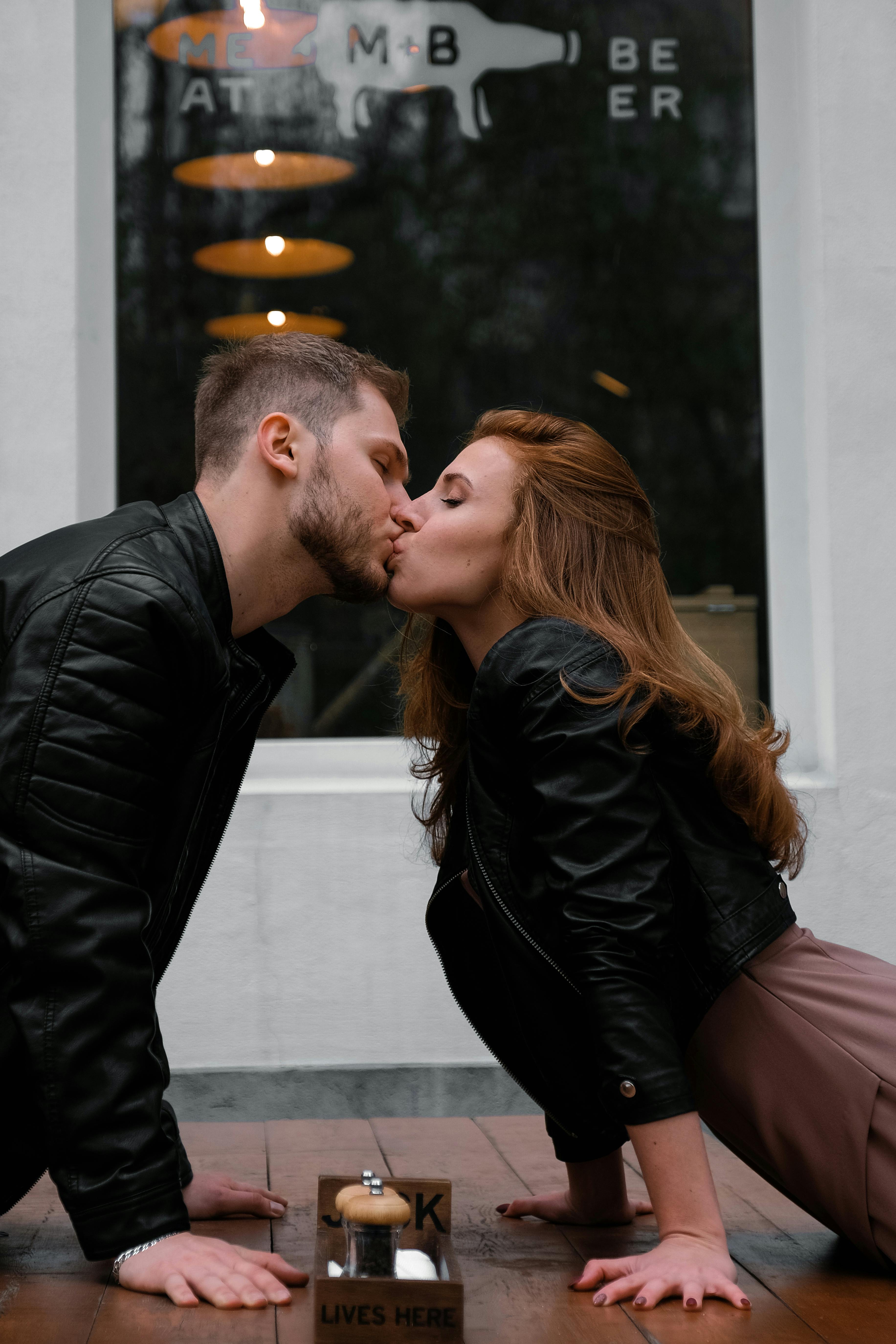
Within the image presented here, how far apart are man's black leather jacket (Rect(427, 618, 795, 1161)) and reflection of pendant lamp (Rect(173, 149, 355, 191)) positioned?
231 centimetres

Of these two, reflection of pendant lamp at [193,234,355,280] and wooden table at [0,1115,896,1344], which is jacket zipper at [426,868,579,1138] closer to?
wooden table at [0,1115,896,1344]

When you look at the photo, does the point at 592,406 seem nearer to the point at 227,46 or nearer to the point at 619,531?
the point at 227,46

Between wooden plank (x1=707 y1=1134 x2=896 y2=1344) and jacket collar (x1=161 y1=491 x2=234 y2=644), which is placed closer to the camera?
wooden plank (x1=707 y1=1134 x2=896 y2=1344)

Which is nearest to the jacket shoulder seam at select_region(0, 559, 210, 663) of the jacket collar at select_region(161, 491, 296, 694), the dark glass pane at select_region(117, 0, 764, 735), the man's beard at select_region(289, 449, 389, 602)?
the jacket collar at select_region(161, 491, 296, 694)

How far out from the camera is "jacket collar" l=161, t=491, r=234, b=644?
202 centimetres

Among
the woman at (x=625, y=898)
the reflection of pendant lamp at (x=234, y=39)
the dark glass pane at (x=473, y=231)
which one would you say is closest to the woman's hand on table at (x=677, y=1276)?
the woman at (x=625, y=898)

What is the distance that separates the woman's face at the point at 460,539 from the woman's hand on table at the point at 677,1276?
104 cm

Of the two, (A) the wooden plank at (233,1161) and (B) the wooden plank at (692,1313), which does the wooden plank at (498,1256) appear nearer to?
(B) the wooden plank at (692,1313)

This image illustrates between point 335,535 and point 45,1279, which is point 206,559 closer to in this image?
point 335,535

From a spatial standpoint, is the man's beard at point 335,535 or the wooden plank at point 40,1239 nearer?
the wooden plank at point 40,1239

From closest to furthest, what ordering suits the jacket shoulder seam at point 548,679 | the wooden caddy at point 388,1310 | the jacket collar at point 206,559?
the wooden caddy at point 388,1310 → the jacket shoulder seam at point 548,679 → the jacket collar at point 206,559

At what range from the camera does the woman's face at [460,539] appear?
2170 millimetres

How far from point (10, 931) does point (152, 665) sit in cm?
40

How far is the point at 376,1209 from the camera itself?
5.15ft
